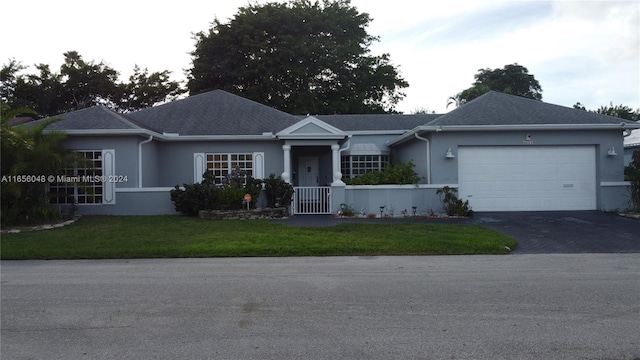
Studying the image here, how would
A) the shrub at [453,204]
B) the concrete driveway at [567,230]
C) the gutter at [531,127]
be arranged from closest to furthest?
1. the concrete driveway at [567,230]
2. the shrub at [453,204]
3. the gutter at [531,127]

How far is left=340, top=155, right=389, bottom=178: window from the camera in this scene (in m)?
22.2

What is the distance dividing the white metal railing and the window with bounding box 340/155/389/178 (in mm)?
5310

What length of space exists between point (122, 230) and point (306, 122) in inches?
288

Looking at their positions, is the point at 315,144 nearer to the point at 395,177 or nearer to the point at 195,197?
the point at 395,177

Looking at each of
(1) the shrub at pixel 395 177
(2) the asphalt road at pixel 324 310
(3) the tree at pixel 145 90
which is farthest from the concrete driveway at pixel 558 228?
(3) the tree at pixel 145 90

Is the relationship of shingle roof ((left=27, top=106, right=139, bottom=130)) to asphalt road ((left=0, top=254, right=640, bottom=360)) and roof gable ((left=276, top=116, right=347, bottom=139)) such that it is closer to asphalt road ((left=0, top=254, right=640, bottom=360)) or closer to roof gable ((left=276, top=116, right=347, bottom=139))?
roof gable ((left=276, top=116, right=347, bottom=139))

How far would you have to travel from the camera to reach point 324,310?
19.9ft

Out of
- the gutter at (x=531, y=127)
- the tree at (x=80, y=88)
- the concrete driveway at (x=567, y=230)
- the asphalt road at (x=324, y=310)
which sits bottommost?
the asphalt road at (x=324, y=310)

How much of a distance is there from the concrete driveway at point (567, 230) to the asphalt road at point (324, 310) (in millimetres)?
1541

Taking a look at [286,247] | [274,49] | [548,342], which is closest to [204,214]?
[286,247]

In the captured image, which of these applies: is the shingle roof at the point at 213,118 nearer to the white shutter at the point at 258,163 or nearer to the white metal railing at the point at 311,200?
the white shutter at the point at 258,163

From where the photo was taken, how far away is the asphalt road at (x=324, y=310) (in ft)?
15.7

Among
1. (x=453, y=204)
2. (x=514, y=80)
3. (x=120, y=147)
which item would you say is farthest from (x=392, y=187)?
(x=514, y=80)

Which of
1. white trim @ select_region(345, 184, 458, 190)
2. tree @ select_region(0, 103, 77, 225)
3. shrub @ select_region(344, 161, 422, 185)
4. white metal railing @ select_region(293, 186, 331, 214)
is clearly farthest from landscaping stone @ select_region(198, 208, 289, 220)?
tree @ select_region(0, 103, 77, 225)
